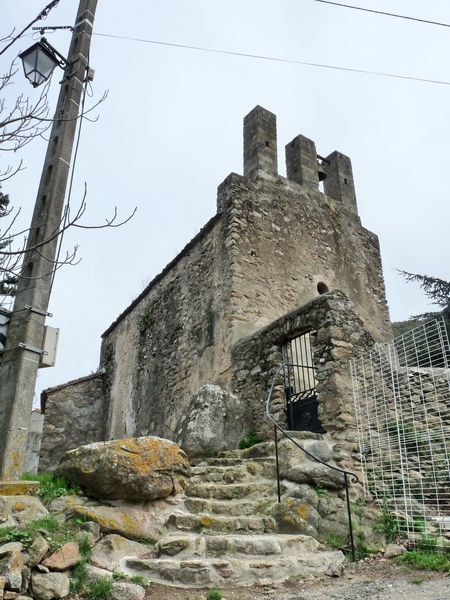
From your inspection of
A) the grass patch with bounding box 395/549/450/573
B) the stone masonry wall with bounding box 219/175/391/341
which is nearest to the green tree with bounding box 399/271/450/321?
the stone masonry wall with bounding box 219/175/391/341

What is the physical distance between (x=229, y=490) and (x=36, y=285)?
132 inches

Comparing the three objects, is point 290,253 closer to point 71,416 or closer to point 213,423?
point 213,423

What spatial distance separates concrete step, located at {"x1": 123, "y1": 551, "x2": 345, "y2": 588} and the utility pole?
56.3 inches

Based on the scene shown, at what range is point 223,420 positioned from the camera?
8.31 meters

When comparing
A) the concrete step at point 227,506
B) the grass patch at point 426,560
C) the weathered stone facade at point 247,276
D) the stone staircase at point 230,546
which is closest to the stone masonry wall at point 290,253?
the weathered stone facade at point 247,276

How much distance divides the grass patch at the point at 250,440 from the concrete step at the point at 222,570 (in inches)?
140

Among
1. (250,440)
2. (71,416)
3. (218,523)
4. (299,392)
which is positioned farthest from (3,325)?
(71,416)

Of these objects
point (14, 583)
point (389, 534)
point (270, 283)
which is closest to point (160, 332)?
point (270, 283)

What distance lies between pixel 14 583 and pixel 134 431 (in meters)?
9.94

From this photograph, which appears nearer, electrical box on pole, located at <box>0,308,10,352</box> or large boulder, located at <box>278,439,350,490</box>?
electrical box on pole, located at <box>0,308,10,352</box>

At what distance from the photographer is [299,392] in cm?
861

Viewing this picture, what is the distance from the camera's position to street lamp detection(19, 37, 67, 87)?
5.12 metres

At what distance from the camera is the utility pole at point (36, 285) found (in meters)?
4.26

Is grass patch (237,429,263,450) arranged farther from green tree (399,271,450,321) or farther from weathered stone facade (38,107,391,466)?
green tree (399,271,450,321)
